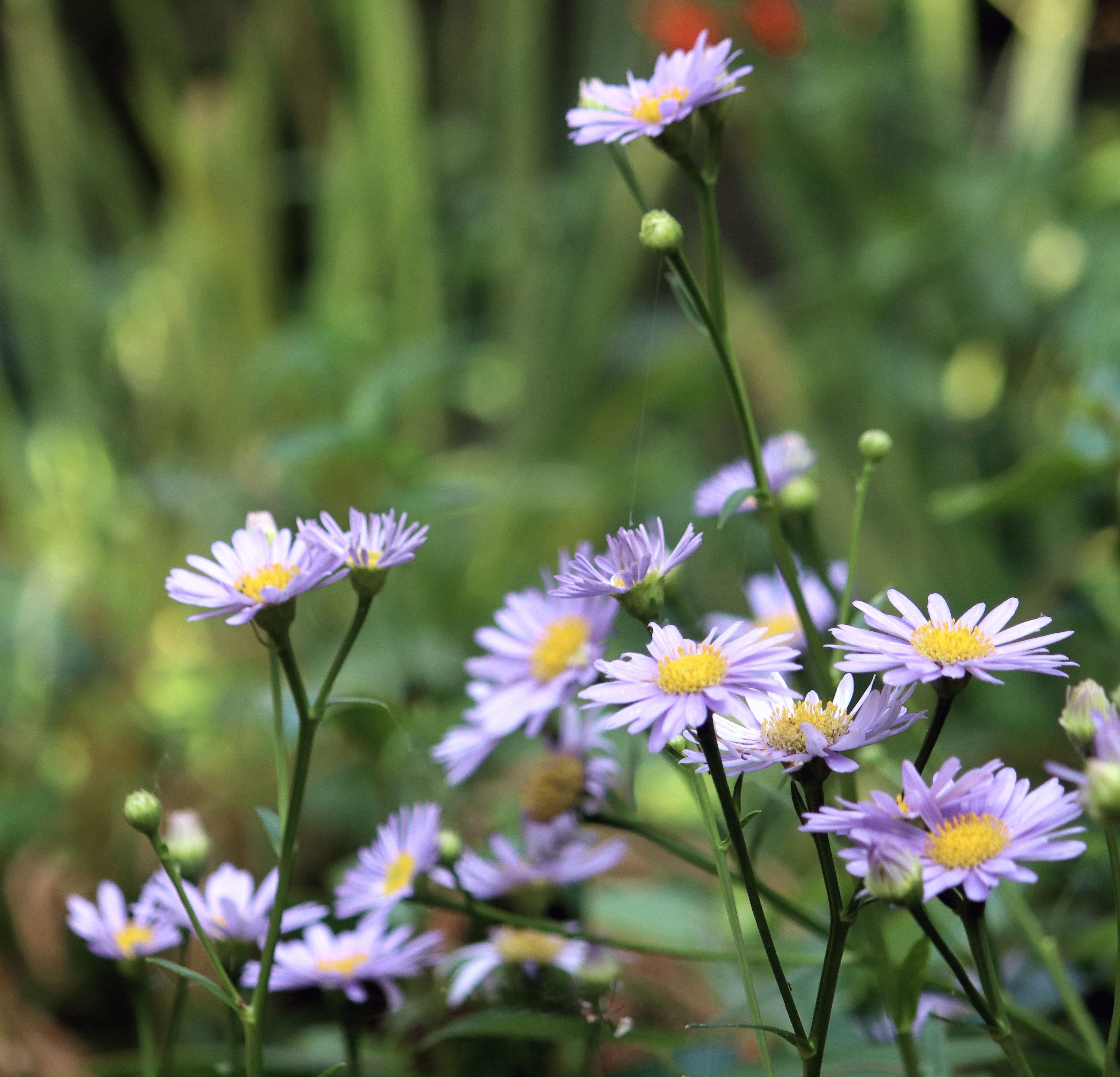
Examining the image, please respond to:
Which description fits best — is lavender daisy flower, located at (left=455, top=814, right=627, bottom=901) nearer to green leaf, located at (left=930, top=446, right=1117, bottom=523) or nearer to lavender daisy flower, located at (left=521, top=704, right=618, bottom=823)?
lavender daisy flower, located at (left=521, top=704, right=618, bottom=823)

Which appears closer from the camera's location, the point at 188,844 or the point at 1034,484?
the point at 188,844

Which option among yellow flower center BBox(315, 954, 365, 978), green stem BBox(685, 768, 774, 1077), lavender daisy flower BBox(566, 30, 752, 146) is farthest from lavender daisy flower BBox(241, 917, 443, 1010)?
lavender daisy flower BBox(566, 30, 752, 146)

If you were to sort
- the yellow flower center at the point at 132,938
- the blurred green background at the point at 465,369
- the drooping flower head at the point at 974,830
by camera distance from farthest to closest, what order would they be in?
the blurred green background at the point at 465,369
the yellow flower center at the point at 132,938
the drooping flower head at the point at 974,830

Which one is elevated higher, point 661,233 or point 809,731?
point 661,233

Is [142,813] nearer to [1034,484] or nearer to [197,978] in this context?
[197,978]

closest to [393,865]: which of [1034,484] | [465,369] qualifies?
[1034,484]

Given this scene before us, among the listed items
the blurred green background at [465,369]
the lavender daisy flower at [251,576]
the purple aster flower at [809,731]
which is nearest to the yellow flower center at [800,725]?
the purple aster flower at [809,731]

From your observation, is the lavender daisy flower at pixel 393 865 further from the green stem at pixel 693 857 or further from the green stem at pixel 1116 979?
the green stem at pixel 1116 979
